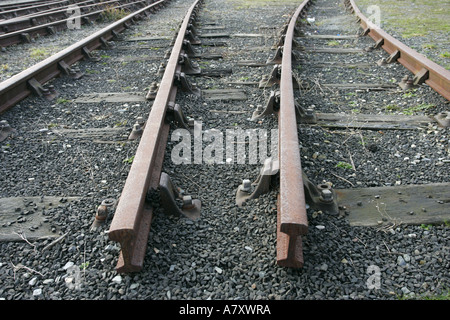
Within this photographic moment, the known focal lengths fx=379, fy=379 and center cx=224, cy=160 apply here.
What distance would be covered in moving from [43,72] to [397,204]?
4116mm

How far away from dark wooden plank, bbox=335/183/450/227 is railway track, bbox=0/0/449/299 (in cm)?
1

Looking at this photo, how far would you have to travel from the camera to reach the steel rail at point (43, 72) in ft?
12.5

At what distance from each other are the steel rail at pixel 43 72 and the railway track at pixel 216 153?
0.02 m

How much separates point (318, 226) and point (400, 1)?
41.9 ft

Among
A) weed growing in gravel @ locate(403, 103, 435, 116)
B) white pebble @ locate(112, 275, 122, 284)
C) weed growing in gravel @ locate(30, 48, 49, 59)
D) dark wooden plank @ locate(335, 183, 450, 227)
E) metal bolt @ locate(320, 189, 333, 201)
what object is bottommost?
weed growing in gravel @ locate(30, 48, 49, 59)

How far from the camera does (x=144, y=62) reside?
221 inches

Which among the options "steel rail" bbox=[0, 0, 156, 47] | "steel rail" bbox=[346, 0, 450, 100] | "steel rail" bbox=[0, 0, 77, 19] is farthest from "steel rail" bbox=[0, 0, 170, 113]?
"steel rail" bbox=[346, 0, 450, 100]

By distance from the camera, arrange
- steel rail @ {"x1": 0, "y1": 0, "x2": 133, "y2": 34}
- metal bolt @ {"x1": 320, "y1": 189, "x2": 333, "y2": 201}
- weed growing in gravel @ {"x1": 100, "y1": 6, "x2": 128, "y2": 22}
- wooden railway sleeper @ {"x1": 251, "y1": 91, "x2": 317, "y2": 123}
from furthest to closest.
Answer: weed growing in gravel @ {"x1": 100, "y1": 6, "x2": 128, "y2": 22}, steel rail @ {"x1": 0, "y1": 0, "x2": 133, "y2": 34}, wooden railway sleeper @ {"x1": 251, "y1": 91, "x2": 317, "y2": 123}, metal bolt @ {"x1": 320, "y1": 189, "x2": 333, "y2": 201}

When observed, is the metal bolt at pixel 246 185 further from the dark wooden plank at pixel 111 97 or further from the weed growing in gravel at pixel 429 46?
the weed growing in gravel at pixel 429 46

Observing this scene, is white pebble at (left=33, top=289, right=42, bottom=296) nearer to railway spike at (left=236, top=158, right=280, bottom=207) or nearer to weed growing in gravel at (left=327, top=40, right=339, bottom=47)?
railway spike at (left=236, top=158, right=280, bottom=207)

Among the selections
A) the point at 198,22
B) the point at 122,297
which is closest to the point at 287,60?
the point at 122,297

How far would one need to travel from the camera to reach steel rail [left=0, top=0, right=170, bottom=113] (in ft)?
12.5

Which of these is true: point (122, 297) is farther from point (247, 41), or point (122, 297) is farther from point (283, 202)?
point (247, 41)

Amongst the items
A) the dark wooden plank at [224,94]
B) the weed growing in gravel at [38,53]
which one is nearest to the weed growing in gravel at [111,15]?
the weed growing in gravel at [38,53]
